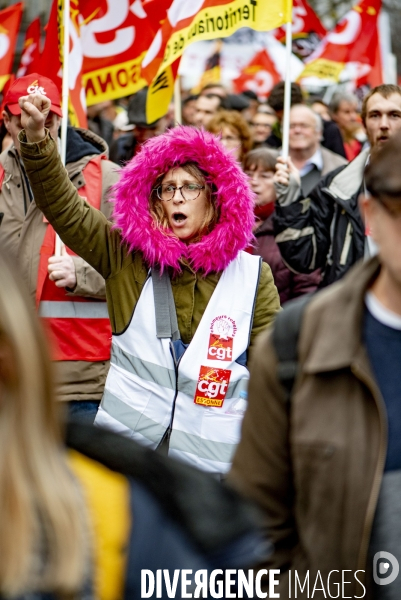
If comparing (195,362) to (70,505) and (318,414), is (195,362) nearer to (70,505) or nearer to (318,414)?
(318,414)

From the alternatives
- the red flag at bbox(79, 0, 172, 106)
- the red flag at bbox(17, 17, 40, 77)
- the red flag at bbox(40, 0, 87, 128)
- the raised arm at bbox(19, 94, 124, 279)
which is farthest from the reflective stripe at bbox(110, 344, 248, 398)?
the red flag at bbox(17, 17, 40, 77)

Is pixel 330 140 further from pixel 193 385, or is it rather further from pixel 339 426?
pixel 339 426

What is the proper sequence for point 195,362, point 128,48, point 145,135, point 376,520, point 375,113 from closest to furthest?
point 376,520
point 195,362
point 375,113
point 128,48
point 145,135

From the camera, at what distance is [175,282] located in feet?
15.3

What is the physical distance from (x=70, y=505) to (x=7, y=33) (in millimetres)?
8148

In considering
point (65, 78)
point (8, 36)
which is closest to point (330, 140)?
point (8, 36)

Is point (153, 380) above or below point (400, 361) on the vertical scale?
below

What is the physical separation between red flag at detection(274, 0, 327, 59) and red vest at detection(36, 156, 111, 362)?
5.12m

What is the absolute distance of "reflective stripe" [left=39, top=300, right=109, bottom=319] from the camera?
5809 millimetres

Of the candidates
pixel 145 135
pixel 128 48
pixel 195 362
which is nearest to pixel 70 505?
pixel 195 362

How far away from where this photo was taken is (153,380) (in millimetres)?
4543

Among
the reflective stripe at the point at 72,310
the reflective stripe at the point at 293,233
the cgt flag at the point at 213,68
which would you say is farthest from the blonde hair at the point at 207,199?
the cgt flag at the point at 213,68

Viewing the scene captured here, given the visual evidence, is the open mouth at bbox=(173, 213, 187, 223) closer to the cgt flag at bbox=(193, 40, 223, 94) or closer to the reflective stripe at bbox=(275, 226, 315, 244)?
the reflective stripe at bbox=(275, 226, 315, 244)

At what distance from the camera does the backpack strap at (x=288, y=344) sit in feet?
8.54
